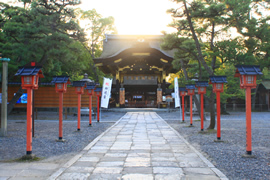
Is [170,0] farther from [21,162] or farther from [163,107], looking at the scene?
[163,107]

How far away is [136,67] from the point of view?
25.9 metres

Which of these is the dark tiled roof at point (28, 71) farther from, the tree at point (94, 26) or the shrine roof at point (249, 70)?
the tree at point (94, 26)

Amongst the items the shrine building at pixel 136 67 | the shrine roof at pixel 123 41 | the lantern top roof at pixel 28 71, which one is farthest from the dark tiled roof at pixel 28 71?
the shrine roof at pixel 123 41

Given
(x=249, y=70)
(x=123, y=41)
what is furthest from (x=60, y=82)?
(x=123, y=41)

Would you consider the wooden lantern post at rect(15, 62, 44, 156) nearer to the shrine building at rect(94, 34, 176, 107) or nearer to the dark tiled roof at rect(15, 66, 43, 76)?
the dark tiled roof at rect(15, 66, 43, 76)

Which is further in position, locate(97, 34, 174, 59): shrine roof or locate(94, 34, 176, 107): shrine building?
locate(97, 34, 174, 59): shrine roof

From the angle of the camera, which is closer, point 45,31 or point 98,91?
point 45,31

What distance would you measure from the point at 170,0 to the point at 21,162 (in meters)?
7.99

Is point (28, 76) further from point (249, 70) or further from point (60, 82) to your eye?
point (249, 70)

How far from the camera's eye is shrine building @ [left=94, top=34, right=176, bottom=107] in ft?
79.1

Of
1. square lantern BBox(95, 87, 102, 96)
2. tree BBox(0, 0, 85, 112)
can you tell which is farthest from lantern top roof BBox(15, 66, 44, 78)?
square lantern BBox(95, 87, 102, 96)

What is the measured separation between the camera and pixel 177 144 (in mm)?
6961

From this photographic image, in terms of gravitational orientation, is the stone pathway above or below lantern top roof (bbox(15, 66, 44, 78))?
below

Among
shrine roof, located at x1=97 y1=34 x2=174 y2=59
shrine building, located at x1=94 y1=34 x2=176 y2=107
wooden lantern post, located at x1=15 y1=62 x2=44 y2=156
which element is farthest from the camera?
shrine roof, located at x1=97 y1=34 x2=174 y2=59
